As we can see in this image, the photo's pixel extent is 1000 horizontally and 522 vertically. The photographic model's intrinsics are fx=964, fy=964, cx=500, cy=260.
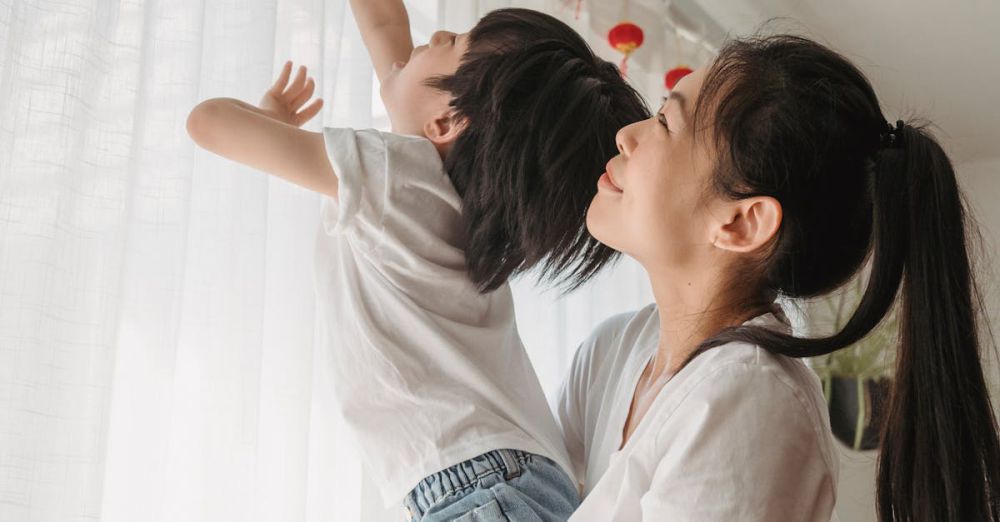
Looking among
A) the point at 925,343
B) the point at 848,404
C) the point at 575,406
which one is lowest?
the point at 848,404

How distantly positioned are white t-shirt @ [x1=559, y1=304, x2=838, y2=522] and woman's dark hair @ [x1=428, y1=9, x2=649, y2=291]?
0.80 feet

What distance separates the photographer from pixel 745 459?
79 cm

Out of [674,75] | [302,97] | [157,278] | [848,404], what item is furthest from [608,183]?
[848,404]

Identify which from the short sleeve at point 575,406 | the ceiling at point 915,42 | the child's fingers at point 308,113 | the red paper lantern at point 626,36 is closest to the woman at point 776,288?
the short sleeve at point 575,406

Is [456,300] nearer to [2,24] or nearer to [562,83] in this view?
[562,83]

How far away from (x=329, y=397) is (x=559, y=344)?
2.27 ft

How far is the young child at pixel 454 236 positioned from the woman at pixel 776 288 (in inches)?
3.0

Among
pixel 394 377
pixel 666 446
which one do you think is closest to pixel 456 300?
pixel 394 377

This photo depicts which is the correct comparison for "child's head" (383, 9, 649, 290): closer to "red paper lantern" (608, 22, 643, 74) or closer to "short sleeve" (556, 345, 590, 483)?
"short sleeve" (556, 345, 590, 483)

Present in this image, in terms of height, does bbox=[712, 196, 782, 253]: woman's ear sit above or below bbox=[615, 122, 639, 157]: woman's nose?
below

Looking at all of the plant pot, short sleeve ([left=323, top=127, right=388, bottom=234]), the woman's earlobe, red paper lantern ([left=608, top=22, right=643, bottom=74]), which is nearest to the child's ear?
the woman's earlobe

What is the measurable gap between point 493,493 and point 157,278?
416 millimetres

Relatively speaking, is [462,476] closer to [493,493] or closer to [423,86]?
[493,493]

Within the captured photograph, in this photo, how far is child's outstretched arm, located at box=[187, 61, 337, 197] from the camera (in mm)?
930
